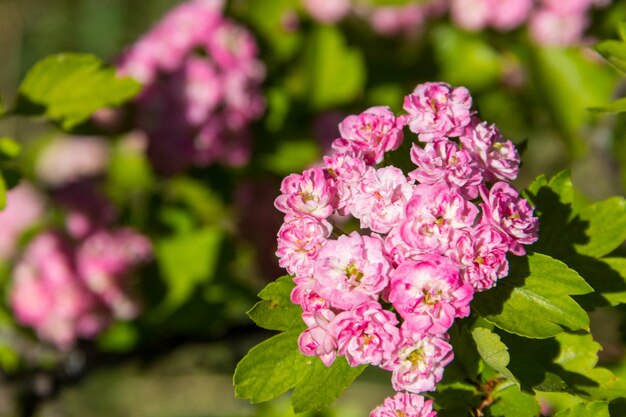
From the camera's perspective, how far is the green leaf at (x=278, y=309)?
842mm

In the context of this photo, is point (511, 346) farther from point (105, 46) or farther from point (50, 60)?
point (105, 46)

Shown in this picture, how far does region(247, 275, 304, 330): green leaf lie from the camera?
0.84 m

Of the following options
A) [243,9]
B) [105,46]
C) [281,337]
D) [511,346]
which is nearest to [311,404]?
[281,337]

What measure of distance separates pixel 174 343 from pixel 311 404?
1182 mm

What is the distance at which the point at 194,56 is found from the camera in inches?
79.3

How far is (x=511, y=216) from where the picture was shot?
807 millimetres

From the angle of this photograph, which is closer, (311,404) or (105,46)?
Result: (311,404)

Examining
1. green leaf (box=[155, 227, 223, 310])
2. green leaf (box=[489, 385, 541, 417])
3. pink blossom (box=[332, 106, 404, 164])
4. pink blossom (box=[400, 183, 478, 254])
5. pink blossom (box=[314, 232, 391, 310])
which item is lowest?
green leaf (box=[155, 227, 223, 310])

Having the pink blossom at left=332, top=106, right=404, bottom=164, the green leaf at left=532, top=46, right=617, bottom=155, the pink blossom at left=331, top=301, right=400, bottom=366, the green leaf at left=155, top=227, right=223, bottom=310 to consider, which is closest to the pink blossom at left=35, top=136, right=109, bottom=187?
the green leaf at left=155, top=227, right=223, bottom=310

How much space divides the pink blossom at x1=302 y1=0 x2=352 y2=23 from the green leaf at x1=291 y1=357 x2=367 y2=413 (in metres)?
1.51

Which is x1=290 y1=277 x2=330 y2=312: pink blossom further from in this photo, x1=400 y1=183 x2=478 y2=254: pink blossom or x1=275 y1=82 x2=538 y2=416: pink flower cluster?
x1=400 y1=183 x2=478 y2=254: pink blossom

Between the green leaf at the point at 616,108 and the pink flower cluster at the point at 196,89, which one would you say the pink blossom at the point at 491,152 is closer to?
the green leaf at the point at 616,108

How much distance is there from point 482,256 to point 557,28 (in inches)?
56.1

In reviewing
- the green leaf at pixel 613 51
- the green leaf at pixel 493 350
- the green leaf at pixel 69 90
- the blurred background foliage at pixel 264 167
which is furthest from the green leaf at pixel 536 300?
the blurred background foliage at pixel 264 167
